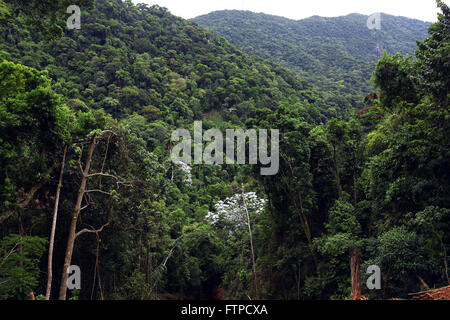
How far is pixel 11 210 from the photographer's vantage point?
7398mm

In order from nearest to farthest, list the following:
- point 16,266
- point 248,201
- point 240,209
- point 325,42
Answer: point 16,266 → point 240,209 → point 248,201 → point 325,42

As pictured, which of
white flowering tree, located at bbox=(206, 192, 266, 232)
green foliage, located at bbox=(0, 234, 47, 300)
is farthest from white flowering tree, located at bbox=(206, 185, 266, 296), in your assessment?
green foliage, located at bbox=(0, 234, 47, 300)

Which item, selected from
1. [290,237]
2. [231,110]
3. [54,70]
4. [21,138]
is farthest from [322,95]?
[21,138]

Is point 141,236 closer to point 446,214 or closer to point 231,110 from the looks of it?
point 446,214

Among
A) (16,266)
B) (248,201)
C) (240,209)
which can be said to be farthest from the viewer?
(248,201)

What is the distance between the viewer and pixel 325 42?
106 metres

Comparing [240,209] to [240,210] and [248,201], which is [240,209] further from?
[248,201]

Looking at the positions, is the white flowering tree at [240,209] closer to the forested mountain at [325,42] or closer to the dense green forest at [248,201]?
the dense green forest at [248,201]

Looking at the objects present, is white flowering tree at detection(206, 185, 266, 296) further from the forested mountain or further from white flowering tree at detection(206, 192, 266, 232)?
the forested mountain

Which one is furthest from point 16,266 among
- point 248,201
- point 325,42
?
point 325,42

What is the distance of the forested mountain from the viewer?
66250mm

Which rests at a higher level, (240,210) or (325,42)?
(325,42)

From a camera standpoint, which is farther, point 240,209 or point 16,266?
point 240,209

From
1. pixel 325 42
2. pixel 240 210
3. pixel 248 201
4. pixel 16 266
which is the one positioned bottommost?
pixel 16 266
